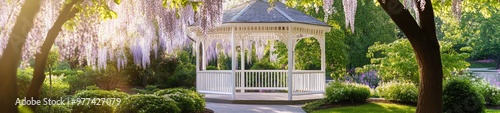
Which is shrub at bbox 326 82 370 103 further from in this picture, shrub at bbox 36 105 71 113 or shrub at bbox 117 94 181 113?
shrub at bbox 36 105 71 113

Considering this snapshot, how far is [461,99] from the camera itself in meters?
9.64

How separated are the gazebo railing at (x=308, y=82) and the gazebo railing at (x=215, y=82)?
183 cm

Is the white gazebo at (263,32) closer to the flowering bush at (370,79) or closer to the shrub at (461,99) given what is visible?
the flowering bush at (370,79)

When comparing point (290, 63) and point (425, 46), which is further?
point (290, 63)

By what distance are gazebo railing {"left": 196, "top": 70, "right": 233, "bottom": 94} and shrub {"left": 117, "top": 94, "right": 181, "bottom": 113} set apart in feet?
16.9

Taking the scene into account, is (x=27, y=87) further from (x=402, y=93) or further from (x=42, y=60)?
(x=402, y=93)

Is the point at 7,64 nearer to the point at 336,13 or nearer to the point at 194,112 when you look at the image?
the point at 194,112

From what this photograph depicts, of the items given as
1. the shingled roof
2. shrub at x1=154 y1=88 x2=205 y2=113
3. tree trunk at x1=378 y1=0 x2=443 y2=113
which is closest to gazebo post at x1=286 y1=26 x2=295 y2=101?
the shingled roof

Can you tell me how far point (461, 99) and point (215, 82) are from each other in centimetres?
677

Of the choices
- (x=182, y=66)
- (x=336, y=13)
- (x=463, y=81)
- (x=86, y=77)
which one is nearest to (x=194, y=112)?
(x=463, y=81)

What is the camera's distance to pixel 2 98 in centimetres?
595

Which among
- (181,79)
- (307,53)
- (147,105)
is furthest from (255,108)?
(181,79)

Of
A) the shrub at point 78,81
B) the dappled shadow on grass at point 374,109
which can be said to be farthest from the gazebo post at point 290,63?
the shrub at point 78,81

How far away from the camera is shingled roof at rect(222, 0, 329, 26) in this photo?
1330 cm
